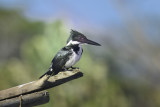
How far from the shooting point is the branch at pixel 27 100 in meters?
4.90

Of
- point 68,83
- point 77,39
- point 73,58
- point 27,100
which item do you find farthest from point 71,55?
point 68,83

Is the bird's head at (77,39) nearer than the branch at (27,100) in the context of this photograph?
No

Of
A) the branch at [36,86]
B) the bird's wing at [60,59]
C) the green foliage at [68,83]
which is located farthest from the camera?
the green foliage at [68,83]

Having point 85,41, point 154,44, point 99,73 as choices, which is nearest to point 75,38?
point 85,41

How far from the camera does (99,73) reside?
15.4 meters

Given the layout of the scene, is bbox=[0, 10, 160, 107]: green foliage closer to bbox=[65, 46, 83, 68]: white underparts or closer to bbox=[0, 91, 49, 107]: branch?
bbox=[65, 46, 83, 68]: white underparts

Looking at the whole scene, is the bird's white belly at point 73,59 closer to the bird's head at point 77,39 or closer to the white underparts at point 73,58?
the white underparts at point 73,58

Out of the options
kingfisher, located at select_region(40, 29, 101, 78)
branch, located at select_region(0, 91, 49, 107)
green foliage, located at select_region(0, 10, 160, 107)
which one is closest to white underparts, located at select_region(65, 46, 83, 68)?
kingfisher, located at select_region(40, 29, 101, 78)

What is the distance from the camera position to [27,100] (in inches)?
196

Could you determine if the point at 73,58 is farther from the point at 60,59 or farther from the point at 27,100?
the point at 27,100

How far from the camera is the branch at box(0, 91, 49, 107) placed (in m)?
4.90

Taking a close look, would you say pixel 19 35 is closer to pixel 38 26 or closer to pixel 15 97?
pixel 38 26

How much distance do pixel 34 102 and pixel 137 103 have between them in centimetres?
1524

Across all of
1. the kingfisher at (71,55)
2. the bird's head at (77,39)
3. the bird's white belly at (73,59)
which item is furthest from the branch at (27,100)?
the bird's head at (77,39)
